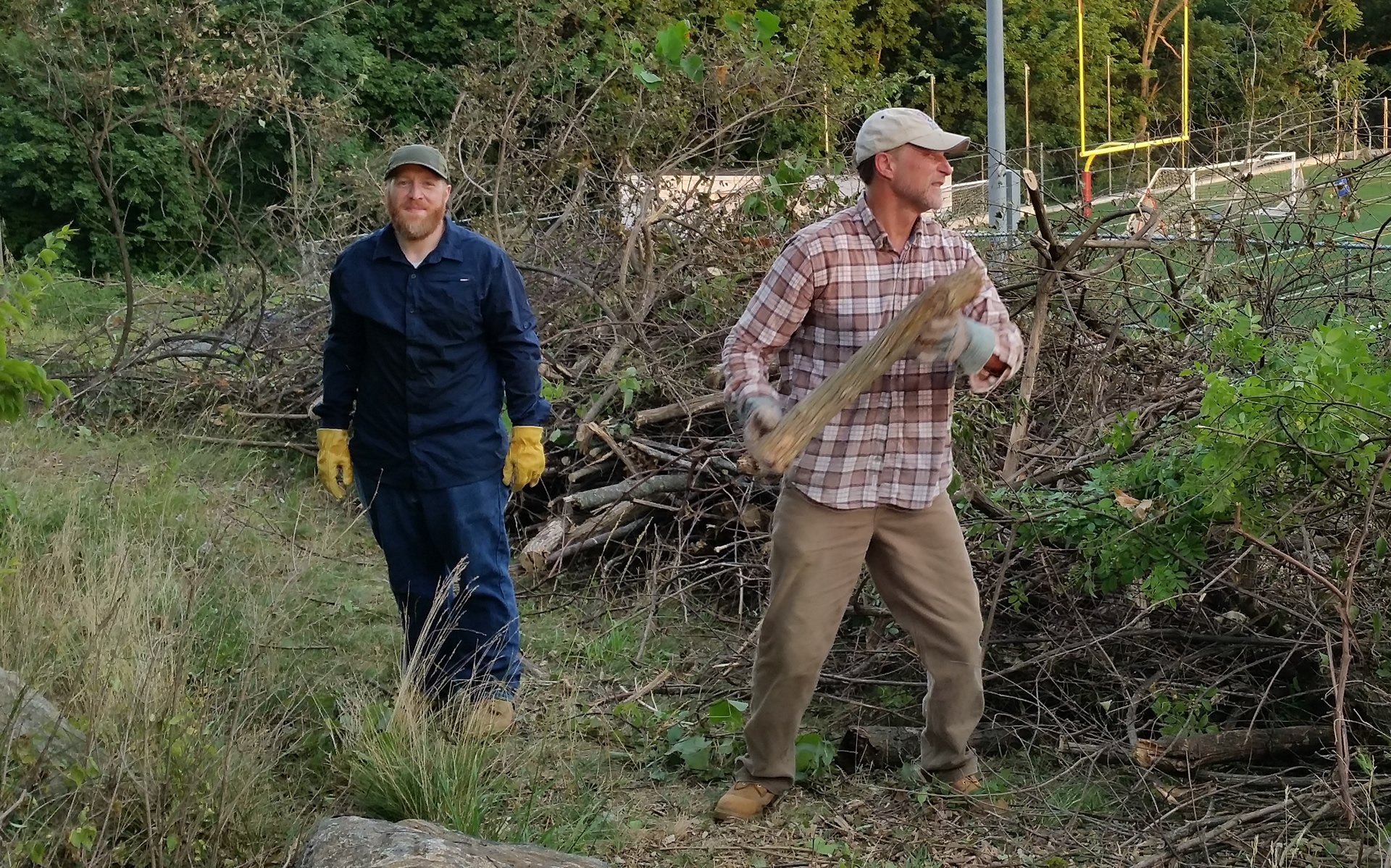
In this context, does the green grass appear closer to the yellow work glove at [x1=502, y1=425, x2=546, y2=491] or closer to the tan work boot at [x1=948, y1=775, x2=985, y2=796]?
the tan work boot at [x1=948, y1=775, x2=985, y2=796]

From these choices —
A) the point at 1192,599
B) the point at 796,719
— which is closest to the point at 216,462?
the point at 796,719

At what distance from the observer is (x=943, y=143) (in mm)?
3670

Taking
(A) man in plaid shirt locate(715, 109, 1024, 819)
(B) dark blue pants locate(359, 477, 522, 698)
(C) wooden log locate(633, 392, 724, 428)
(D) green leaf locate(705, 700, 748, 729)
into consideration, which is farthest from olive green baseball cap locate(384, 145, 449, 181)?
(C) wooden log locate(633, 392, 724, 428)

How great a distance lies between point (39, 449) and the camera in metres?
8.09

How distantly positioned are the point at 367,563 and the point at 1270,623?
4.31 meters

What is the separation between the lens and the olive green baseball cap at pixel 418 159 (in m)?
4.29

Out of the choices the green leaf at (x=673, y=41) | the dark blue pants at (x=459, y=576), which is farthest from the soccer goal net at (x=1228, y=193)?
the dark blue pants at (x=459, y=576)

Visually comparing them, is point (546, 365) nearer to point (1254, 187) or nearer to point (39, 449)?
point (39, 449)

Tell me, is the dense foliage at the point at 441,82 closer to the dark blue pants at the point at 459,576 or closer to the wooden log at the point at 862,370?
the dark blue pants at the point at 459,576

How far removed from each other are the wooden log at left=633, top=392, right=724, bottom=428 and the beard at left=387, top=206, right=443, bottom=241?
249cm

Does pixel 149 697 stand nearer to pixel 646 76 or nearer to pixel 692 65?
pixel 692 65

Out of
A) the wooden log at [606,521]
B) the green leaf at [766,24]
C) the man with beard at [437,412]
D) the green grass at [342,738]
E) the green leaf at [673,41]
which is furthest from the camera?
the green leaf at [766,24]

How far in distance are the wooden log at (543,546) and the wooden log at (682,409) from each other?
28.0 inches

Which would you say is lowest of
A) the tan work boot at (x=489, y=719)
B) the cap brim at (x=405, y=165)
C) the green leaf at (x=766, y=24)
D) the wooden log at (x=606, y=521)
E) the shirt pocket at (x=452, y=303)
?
the tan work boot at (x=489, y=719)
